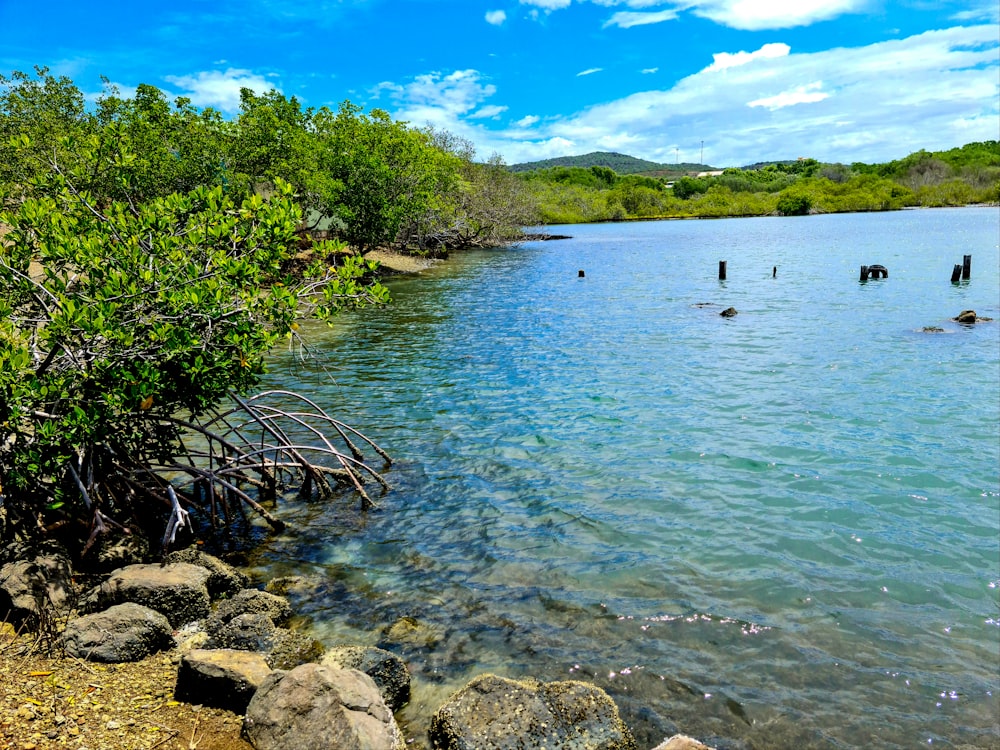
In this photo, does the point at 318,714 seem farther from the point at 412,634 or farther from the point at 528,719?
the point at 412,634

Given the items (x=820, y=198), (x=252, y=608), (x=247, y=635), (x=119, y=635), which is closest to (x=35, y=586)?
(x=119, y=635)

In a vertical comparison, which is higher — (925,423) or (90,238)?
(90,238)

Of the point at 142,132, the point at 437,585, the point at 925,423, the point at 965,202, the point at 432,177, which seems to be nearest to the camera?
the point at 437,585

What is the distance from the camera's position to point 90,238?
28.3 feet

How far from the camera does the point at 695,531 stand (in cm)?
1081

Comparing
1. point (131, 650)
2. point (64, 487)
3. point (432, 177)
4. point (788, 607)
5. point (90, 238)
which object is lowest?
point (788, 607)

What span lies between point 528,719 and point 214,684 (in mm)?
2983

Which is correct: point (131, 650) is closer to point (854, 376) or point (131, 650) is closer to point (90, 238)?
point (90, 238)

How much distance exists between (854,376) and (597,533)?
1292cm

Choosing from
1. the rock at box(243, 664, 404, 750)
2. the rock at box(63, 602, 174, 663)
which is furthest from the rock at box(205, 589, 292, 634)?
the rock at box(243, 664, 404, 750)

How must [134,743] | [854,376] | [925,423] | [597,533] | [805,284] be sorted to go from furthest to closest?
1. [805,284]
2. [854,376]
3. [925,423]
4. [597,533]
5. [134,743]

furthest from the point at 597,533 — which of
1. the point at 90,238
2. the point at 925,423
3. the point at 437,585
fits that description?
the point at 925,423

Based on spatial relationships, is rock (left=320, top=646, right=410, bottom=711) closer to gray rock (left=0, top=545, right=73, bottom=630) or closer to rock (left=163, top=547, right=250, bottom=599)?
rock (left=163, top=547, right=250, bottom=599)

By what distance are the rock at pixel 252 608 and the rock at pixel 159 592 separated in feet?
0.90
